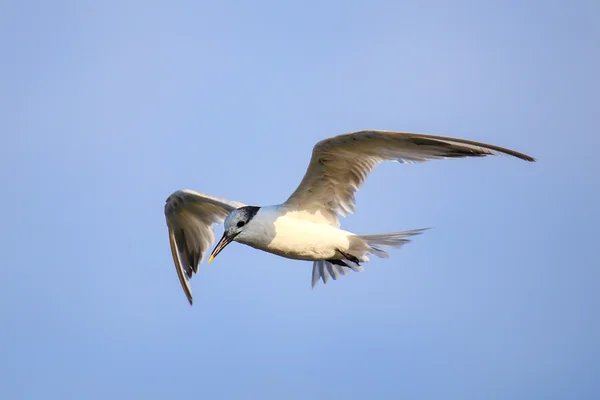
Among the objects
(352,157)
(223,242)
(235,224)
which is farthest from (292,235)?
(352,157)

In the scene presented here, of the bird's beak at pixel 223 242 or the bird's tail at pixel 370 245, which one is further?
the bird's tail at pixel 370 245

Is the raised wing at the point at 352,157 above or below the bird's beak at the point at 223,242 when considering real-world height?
above

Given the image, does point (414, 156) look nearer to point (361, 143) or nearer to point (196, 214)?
point (361, 143)

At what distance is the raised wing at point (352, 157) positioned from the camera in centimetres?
1005

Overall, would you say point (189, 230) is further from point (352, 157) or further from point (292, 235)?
point (352, 157)

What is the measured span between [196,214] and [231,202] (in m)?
1.11

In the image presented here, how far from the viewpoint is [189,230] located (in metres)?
12.9

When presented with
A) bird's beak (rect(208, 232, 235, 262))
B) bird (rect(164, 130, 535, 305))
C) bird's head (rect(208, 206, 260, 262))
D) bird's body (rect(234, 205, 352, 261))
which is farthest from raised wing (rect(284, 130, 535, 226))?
bird's beak (rect(208, 232, 235, 262))

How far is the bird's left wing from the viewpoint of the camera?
1258 cm

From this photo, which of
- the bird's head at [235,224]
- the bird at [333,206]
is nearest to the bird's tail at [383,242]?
the bird at [333,206]

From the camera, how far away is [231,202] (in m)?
11.8

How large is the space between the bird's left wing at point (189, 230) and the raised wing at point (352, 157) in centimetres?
185

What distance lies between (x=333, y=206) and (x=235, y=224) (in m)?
1.18

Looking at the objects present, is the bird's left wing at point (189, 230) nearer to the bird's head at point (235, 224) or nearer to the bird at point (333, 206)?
the bird at point (333, 206)
